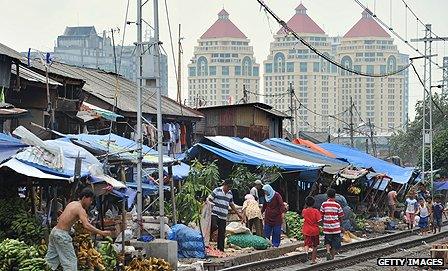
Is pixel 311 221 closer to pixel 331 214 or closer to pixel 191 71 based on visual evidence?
pixel 331 214

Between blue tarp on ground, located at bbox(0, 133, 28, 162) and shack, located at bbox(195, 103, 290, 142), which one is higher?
shack, located at bbox(195, 103, 290, 142)

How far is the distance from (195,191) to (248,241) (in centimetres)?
186

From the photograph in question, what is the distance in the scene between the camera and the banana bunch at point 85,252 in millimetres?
13867

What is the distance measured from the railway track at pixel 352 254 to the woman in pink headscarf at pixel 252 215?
1.56 metres

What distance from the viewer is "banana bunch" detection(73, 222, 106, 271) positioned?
13867mm

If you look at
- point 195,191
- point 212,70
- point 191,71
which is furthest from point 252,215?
point 191,71

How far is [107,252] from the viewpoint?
15.2 meters

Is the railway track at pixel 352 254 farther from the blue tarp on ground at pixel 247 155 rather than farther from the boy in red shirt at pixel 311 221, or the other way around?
the blue tarp on ground at pixel 247 155

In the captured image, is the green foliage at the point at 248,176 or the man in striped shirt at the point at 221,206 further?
the green foliage at the point at 248,176

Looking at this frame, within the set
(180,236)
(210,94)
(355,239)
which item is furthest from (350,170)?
(210,94)

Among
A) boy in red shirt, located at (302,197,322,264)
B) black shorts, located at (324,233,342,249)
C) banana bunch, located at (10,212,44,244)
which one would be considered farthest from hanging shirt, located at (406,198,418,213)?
banana bunch, located at (10,212,44,244)

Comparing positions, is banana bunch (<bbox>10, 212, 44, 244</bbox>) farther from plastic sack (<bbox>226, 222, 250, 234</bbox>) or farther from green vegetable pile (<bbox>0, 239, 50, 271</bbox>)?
plastic sack (<bbox>226, 222, 250, 234</bbox>)

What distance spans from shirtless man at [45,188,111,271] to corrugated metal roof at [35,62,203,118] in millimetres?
14415

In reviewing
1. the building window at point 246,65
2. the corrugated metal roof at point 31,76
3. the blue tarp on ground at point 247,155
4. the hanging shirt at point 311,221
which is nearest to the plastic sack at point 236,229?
the hanging shirt at point 311,221
